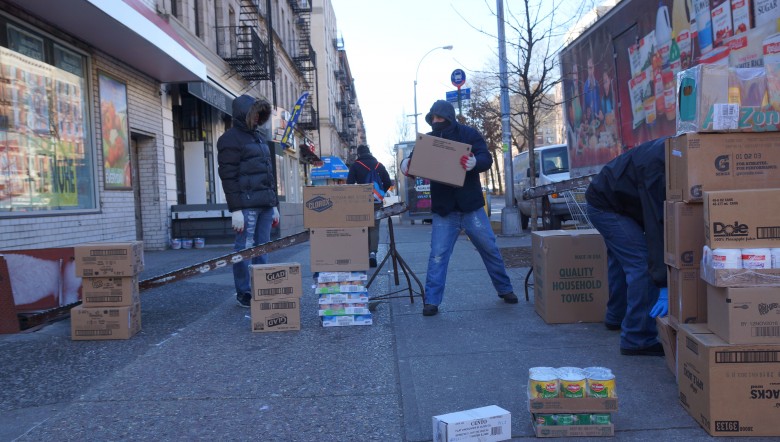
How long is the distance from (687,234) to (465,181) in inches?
107

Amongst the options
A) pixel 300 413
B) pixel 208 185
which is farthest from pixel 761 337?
pixel 208 185

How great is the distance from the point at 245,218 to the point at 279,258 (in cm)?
493

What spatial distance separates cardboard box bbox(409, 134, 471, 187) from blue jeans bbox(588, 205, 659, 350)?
1389 mm

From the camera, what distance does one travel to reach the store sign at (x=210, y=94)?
1470cm

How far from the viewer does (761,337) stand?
284 centimetres

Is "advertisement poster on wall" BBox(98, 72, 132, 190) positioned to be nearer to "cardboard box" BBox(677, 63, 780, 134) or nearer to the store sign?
the store sign

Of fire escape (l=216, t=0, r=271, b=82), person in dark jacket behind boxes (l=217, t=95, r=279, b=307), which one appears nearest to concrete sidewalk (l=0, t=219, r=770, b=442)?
person in dark jacket behind boxes (l=217, t=95, r=279, b=307)

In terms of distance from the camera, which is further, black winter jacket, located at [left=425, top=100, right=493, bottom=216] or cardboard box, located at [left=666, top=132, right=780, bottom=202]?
black winter jacket, located at [left=425, top=100, right=493, bottom=216]

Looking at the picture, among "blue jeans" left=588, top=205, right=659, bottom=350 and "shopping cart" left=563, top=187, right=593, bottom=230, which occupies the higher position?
"shopping cart" left=563, top=187, right=593, bottom=230

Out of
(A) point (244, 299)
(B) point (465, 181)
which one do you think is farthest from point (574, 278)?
(A) point (244, 299)

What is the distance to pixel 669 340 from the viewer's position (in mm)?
3666

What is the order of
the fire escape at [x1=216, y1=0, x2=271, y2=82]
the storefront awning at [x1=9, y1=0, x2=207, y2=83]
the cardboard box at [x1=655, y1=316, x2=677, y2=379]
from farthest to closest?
the fire escape at [x1=216, y1=0, x2=271, y2=82] → the storefront awning at [x1=9, y1=0, x2=207, y2=83] → the cardboard box at [x1=655, y1=316, x2=677, y2=379]

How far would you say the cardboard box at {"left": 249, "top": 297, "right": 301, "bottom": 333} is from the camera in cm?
539

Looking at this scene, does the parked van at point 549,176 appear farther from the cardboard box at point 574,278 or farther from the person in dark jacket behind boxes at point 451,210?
the cardboard box at point 574,278
